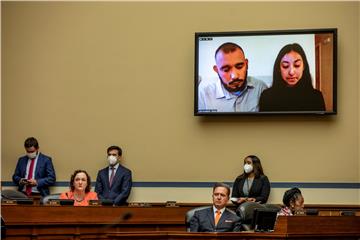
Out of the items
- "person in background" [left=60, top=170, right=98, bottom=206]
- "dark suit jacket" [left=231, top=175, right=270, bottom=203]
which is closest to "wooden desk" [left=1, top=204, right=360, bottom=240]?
"person in background" [left=60, top=170, right=98, bottom=206]

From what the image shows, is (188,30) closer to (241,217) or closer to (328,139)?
(328,139)

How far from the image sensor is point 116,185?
34.5 feet

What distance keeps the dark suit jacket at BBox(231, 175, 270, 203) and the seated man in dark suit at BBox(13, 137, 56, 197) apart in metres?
2.85

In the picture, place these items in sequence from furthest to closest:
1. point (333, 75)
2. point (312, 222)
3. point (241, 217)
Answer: point (333, 75) < point (241, 217) < point (312, 222)

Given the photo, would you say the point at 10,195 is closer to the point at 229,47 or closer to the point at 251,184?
the point at 251,184

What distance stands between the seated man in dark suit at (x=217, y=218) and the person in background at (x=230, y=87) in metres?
3.21

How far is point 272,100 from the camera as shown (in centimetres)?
1066

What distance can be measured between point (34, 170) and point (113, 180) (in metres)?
1.29

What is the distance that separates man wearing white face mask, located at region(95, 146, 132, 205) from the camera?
34.2ft

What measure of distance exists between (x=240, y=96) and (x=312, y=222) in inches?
144

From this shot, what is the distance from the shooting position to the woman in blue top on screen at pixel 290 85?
10570mm

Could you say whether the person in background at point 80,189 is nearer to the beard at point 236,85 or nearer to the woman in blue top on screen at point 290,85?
the beard at point 236,85

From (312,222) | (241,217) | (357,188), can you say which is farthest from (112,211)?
(357,188)

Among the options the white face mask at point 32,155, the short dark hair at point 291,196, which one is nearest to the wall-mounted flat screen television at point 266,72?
the short dark hair at point 291,196
